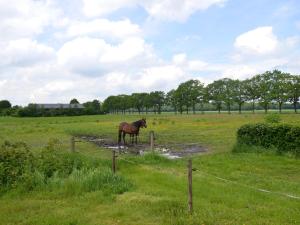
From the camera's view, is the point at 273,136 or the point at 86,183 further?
the point at 273,136

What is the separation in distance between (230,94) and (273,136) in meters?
90.6

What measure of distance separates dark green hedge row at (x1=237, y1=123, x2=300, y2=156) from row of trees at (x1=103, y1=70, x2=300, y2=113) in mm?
70510

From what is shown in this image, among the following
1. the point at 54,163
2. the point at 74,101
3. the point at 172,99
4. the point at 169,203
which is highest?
the point at 74,101

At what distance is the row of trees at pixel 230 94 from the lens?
85.8m

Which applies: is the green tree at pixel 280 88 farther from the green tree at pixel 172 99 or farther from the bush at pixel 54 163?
the bush at pixel 54 163

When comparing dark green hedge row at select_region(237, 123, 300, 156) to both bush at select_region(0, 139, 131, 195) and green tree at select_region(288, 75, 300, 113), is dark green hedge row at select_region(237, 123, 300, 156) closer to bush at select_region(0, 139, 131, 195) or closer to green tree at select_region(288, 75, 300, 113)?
bush at select_region(0, 139, 131, 195)

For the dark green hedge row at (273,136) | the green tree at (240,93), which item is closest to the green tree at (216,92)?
the green tree at (240,93)

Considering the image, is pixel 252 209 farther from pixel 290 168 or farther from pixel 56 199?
pixel 290 168

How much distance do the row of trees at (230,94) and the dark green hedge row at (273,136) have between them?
70510 millimetres

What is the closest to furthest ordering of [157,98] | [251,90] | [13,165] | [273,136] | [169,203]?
[169,203] < [13,165] < [273,136] < [251,90] < [157,98]

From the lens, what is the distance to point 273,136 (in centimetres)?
1719

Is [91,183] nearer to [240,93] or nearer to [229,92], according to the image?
[240,93]

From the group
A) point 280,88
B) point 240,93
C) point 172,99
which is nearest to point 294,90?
point 280,88

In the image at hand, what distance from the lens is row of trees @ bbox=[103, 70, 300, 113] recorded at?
85.8 meters
